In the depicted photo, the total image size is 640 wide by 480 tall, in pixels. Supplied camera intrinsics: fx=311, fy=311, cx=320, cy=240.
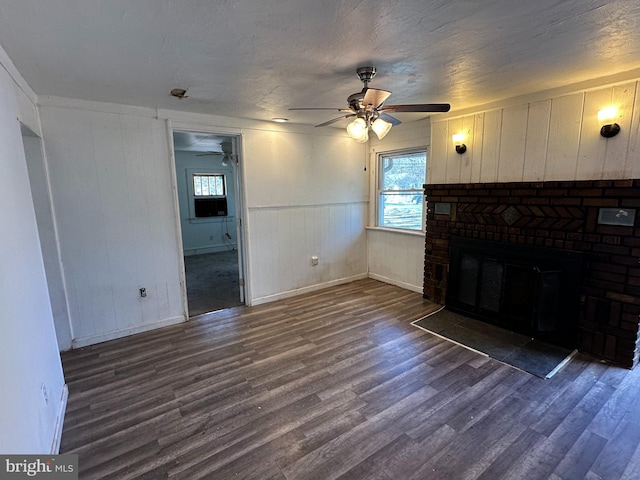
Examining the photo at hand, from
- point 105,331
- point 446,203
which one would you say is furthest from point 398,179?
point 105,331

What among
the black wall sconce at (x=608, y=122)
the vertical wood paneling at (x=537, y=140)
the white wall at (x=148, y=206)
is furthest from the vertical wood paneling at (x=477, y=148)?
the white wall at (x=148, y=206)

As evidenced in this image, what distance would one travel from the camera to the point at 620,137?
8.32 feet

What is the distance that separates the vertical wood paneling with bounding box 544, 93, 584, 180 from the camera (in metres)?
2.76

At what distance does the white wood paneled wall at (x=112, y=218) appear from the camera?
294 centimetres

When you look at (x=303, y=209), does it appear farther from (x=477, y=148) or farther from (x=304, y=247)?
(x=477, y=148)

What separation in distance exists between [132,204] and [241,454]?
8.67 ft

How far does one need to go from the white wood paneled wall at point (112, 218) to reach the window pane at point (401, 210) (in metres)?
3.10

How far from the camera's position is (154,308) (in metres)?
3.51

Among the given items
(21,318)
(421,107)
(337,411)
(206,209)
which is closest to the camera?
(21,318)

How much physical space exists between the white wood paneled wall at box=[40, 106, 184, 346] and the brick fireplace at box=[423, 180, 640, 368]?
3.60 metres

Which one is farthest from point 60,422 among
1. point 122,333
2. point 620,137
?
point 620,137

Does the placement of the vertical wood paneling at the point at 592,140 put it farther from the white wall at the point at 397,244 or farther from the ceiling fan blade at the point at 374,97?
the ceiling fan blade at the point at 374,97

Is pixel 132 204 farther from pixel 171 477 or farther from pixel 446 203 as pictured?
pixel 446 203

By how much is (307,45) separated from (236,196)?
2.47m
